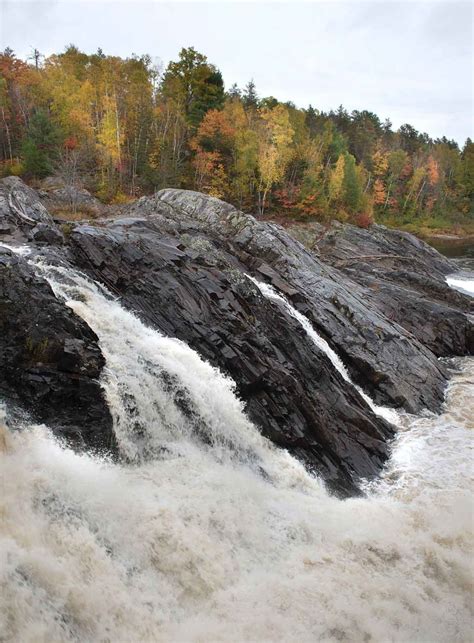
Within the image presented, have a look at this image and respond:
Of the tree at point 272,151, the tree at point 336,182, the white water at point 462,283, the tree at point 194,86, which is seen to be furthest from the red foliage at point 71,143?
the white water at point 462,283

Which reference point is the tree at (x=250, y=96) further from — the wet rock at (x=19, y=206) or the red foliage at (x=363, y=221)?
the wet rock at (x=19, y=206)

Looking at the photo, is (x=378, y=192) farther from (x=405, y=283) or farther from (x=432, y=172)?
(x=405, y=283)

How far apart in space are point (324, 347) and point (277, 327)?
2.67 metres

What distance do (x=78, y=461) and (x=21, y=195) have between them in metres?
17.4

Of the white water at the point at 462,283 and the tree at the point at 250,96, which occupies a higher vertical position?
the tree at the point at 250,96

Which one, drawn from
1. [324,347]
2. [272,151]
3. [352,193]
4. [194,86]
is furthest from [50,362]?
[352,193]

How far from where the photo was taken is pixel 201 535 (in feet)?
29.5

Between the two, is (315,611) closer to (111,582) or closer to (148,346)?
(111,582)

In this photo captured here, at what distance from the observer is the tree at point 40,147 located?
35250mm

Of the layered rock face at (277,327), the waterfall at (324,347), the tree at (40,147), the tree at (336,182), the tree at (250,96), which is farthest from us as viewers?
the tree at (250,96)

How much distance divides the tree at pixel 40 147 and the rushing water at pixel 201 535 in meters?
27.2

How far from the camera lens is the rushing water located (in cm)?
716

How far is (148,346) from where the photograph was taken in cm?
1402

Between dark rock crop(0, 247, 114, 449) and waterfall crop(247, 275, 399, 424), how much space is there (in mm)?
Answer: 9896
